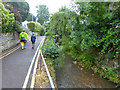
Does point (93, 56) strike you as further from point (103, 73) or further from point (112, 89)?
point (112, 89)

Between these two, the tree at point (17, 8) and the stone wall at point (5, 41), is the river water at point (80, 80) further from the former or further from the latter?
the tree at point (17, 8)

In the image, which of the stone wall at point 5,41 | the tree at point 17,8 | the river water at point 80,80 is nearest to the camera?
the river water at point 80,80

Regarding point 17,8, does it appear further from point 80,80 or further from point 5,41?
point 80,80

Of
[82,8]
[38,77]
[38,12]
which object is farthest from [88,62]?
[38,12]

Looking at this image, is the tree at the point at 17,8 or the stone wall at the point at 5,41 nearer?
the stone wall at the point at 5,41

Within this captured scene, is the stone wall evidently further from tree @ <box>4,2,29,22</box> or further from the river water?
the river water

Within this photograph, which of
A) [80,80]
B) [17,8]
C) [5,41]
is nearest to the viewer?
[80,80]

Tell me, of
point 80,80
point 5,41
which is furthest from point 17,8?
point 80,80

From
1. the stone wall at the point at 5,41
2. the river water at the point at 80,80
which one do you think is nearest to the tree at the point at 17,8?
the stone wall at the point at 5,41

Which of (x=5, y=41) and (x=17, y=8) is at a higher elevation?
(x=17, y=8)

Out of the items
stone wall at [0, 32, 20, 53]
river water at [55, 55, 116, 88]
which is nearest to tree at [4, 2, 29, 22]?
stone wall at [0, 32, 20, 53]

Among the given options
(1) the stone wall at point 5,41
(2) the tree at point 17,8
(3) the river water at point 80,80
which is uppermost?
(2) the tree at point 17,8

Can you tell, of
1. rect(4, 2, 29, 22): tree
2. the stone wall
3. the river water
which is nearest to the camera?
the river water

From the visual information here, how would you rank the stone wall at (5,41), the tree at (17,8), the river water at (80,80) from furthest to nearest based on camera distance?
1. the tree at (17,8)
2. the stone wall at (5,41)
3. the river water at (80,80)
